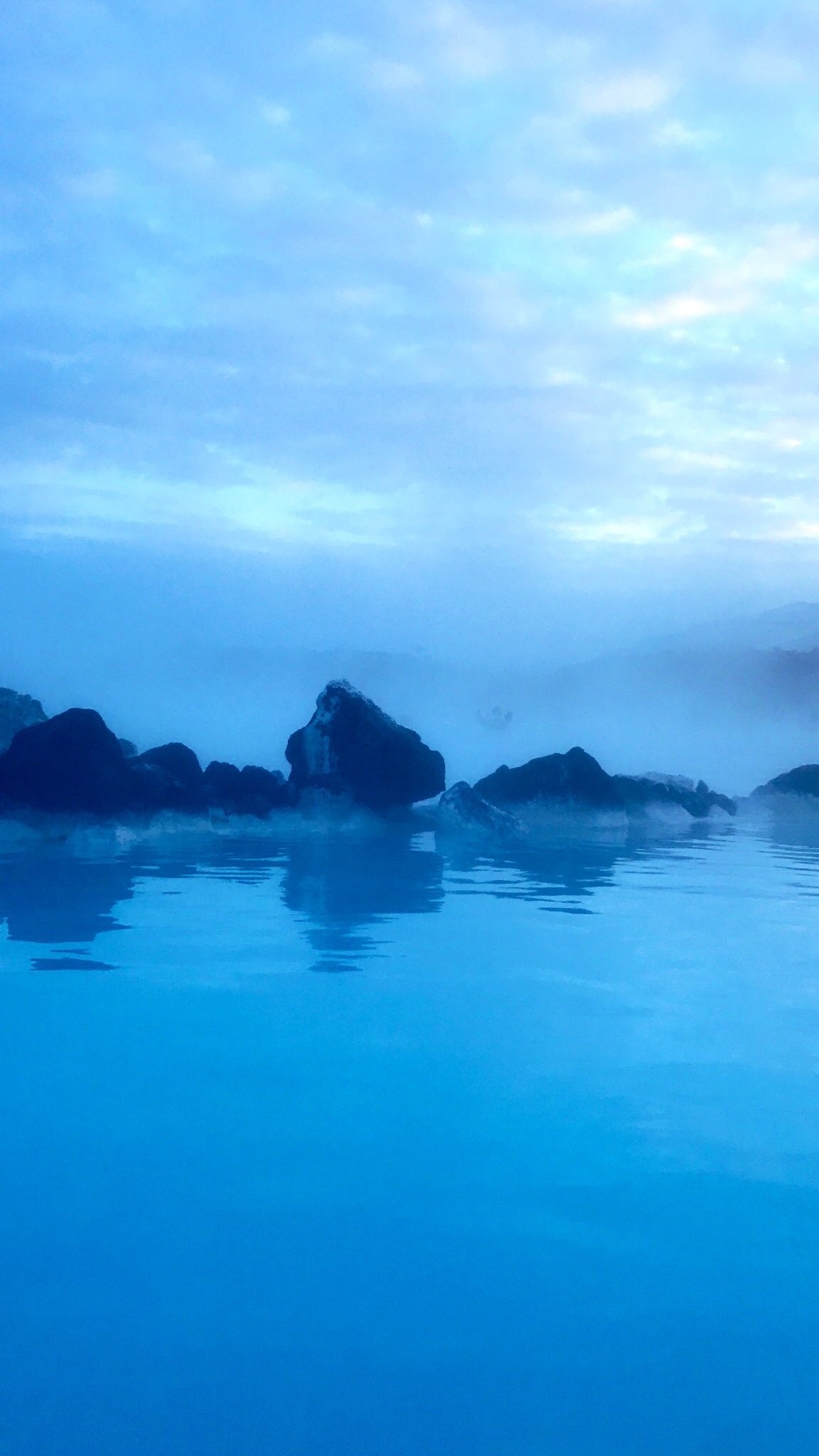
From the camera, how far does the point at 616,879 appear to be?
14.2m

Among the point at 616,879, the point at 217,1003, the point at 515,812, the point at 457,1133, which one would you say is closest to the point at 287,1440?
the point at 457,1133

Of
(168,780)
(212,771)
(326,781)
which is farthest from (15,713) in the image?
(326,781)

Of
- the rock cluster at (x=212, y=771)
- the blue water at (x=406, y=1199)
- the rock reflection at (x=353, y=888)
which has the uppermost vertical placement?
the rock cluster at (x=212, y=771)

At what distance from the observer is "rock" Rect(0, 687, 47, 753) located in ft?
74.9

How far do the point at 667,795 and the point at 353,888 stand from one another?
14.8 meters

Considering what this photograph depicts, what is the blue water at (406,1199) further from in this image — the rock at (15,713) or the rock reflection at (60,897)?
the rock at (15,713)

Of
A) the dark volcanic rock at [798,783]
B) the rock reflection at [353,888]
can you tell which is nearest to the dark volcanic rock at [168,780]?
the rock reflection at [353,888]

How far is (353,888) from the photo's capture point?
42.2ft

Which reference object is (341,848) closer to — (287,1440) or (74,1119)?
(74,1119)

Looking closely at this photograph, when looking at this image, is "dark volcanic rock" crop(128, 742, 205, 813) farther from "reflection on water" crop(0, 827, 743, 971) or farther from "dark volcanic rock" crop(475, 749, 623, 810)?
"dark volcanic rock" crop(475, 749, 623, 810)

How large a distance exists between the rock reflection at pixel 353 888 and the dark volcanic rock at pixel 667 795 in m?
7.21

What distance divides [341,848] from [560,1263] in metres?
14.4

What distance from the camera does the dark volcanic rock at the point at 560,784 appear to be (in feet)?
75.3

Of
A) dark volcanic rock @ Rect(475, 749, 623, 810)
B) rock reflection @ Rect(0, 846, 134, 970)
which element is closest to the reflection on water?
rock reflection @ Rect(0, 846, 134, 970)
